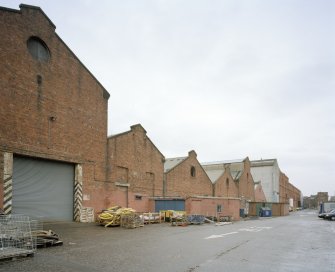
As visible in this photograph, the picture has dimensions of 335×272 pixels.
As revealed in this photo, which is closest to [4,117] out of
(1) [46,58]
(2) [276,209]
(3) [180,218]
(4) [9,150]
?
(4) [9,150]

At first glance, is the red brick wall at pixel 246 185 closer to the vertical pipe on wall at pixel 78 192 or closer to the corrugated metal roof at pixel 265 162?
the corrugated metal roof at pixel 265 162

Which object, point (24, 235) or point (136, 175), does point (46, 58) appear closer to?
point (136, 175)

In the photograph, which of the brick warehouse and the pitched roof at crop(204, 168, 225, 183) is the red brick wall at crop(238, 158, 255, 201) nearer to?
the pitched roof at crop(204, 168, 225, 183)

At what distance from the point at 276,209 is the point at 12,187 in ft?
149

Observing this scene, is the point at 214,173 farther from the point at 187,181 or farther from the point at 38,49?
the point at 38,49

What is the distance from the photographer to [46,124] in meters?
21.6

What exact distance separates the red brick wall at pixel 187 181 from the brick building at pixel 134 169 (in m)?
1.93

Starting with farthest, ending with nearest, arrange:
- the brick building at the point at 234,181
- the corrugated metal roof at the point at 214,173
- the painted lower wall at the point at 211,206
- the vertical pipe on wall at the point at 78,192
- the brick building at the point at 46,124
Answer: the corrugated metal roof at the point at 214,173 → the brick building at the point at 234,181 → the painted lower wall at the point at 211,206 → the vertical pipe on wall at the point at 78,192 → the brick building at the point at 46,124

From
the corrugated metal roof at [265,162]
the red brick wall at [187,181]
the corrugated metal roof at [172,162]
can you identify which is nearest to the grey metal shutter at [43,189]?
the red brick wall at [187,181]

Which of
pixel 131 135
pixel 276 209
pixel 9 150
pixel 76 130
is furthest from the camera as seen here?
pixel 276 209

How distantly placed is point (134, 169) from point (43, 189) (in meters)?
9.37

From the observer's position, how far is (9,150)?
1914 cm

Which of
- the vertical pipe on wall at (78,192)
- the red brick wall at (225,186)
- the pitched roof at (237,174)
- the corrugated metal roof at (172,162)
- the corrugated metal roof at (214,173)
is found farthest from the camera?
the pitched roof at (237,174)

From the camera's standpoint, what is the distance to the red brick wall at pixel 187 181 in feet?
115
